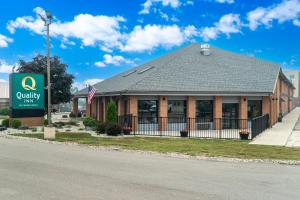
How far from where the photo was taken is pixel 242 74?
110ft

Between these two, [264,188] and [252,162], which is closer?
[264,188]

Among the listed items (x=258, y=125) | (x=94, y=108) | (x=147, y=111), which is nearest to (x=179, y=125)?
(x=147, y=111)

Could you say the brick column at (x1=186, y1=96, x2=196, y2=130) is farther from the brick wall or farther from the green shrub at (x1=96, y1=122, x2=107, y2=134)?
the brick wall

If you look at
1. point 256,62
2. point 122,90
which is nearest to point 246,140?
point 122,90

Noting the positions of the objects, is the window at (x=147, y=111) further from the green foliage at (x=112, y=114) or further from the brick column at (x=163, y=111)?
the green foliage at (x=112, y=114)

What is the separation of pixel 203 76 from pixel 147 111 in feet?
20.3

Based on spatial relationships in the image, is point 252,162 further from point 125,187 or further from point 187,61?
point 187,61

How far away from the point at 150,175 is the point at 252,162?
4716mm

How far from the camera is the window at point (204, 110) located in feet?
97.7

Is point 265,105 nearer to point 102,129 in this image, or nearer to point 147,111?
point 147,111

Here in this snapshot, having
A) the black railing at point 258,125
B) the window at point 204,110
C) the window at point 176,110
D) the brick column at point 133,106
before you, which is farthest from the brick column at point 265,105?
the brick column at point 133,106

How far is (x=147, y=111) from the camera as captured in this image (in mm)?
28609

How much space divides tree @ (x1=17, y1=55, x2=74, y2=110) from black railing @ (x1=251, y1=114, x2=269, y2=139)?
23281 mm

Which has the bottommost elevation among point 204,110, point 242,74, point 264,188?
point 264,188
